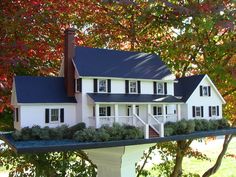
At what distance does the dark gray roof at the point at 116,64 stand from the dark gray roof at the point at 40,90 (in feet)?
1.56

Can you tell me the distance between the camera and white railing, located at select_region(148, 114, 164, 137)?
5217 millimetres

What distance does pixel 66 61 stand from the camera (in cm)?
563

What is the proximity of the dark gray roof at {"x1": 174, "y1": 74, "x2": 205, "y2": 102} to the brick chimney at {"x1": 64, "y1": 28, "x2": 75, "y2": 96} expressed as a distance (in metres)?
2.18

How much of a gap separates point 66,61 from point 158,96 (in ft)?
5.79

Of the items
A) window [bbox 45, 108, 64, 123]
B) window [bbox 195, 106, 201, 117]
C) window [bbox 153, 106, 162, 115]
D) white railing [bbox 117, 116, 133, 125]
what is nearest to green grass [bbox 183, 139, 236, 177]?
window [bbox 195, 106, 201, 117]

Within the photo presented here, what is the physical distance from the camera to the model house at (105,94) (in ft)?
17.1

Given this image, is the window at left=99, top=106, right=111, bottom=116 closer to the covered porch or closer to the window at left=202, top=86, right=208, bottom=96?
the covered porch

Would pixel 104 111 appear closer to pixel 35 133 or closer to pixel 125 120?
pixel 125 120

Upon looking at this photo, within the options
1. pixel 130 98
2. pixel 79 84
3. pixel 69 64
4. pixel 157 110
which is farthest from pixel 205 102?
pixel 69 64

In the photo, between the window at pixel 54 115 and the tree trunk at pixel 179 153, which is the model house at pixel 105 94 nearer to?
the window at pixel 54 115

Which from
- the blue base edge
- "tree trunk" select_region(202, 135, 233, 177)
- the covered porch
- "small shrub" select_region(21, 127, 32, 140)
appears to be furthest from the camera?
"tree trunk" select_region(202, 135, 233, 177)

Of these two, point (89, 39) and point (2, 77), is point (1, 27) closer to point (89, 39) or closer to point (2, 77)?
point (2, 77)

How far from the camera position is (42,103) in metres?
5.19

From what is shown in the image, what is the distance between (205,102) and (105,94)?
2.20 meters
